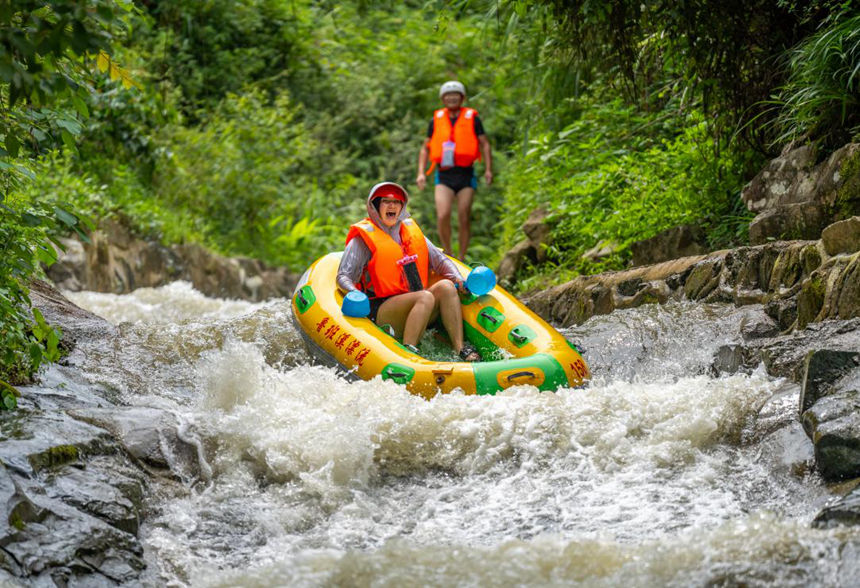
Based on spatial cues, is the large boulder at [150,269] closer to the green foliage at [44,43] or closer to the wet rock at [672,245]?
the wet rock at [672,245]

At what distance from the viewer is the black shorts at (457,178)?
10.0 m

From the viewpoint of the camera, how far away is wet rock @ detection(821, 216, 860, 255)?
5402 mm

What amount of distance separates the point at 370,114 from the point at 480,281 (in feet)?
36.2

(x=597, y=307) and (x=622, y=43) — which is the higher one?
(x=622, y=43)

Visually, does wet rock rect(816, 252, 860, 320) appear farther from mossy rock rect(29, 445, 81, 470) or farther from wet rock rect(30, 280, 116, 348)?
wet rock rect(30, 280, 116, 348)

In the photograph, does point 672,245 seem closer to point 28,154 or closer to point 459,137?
point 459,137

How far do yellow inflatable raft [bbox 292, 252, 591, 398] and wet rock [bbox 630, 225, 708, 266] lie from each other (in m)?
1.49

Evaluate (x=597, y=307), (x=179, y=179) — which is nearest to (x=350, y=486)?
(x=597, y=307)

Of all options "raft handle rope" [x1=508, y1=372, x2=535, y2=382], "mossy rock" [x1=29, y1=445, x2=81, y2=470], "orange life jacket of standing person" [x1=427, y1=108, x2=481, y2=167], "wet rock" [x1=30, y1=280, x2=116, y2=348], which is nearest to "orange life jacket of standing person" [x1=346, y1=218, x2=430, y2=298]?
"raft handle rope" [x1=508, y1=372, x2=535, y2=382]

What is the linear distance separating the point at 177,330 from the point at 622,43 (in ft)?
12.1

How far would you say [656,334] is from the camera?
6.46m

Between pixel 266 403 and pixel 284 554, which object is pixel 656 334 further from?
pixel 284 554

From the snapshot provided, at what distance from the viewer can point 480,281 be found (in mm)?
6750

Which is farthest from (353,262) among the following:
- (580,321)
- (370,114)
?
(370,114)
